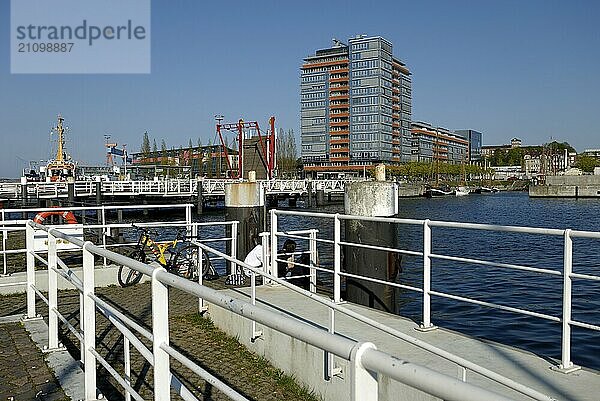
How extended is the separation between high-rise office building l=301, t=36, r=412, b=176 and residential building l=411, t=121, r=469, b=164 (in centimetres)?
872

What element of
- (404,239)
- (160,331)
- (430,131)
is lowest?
(404,239)

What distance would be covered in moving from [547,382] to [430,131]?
172 m

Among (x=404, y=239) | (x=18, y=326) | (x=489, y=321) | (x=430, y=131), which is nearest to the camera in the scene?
(x=18, y=326)

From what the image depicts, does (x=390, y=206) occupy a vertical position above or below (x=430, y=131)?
below

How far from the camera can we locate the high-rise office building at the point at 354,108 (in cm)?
13488

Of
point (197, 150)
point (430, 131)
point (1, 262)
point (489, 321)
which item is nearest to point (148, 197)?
point (1, 262)

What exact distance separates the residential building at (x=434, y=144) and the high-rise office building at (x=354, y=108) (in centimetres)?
872

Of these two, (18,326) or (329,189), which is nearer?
(18,326)

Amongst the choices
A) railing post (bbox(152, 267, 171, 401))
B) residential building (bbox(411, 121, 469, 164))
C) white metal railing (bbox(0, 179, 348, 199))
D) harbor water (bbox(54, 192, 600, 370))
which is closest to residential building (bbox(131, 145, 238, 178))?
residential building (bbox(411, 121, 469, 164))

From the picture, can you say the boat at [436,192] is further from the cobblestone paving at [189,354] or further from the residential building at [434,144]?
the cobblestone paving at [189,354]

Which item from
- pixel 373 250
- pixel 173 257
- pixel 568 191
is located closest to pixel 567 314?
pixel 373 250

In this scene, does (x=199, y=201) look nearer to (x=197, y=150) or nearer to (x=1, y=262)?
(x=1, y=262)

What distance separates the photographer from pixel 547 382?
4.67 meters

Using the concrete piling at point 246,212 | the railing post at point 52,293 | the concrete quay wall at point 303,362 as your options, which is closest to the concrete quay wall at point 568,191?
the concrete piling at point 246,212
